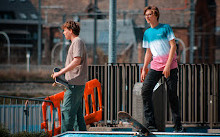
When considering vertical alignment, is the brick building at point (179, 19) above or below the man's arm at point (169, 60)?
above

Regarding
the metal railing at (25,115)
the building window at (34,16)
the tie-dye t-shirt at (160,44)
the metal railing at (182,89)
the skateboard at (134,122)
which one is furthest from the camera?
the building window at (34,16)

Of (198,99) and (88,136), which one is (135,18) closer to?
(198,99)

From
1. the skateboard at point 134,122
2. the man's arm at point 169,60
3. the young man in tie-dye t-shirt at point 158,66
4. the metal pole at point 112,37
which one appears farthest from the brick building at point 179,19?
the skateboard at point 134,122

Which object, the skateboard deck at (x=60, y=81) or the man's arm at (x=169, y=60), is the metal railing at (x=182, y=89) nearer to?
Answer: the man's arm at (x=169, y=60)

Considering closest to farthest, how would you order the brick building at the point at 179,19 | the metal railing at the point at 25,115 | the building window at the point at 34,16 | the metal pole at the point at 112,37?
1. the metal railing at the point at 25,115
2. the metal pole at the point at 112,37
3. the brick building at the point at 179,19
4. the building window at the point at 34,16

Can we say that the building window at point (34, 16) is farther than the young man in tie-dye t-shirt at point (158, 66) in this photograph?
Yes

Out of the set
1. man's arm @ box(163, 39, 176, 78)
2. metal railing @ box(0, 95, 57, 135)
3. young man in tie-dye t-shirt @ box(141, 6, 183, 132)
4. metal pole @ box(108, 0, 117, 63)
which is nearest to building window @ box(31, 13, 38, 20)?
metal railing @ box(0, 95, 57, 135)

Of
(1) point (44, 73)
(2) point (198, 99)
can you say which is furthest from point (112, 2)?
(1) point (44, 73)

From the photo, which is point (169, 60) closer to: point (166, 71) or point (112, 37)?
point (166, 71)

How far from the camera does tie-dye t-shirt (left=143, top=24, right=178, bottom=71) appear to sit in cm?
530

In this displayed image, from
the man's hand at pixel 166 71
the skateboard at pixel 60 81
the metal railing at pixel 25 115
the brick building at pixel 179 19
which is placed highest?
the brick building at pixel 179 19

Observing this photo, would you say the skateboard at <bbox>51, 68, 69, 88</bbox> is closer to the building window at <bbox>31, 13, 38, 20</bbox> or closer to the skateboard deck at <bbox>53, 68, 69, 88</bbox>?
the skateboard deck at <bbox>53, 68, 69, 88</bbox>

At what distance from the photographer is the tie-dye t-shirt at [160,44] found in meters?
5.30

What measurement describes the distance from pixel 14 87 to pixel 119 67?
14526mm
